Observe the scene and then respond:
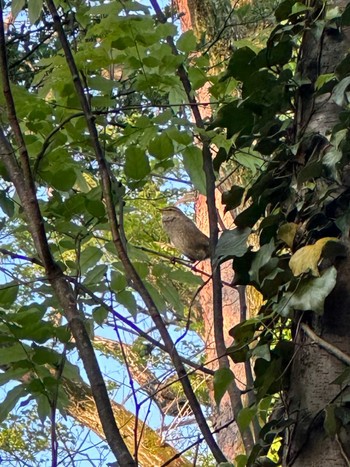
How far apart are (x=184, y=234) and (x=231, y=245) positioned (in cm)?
210

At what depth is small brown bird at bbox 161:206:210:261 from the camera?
9.73ft

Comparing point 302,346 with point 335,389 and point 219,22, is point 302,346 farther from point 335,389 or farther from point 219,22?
point 219,22

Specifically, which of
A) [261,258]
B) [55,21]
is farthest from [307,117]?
[55,21]

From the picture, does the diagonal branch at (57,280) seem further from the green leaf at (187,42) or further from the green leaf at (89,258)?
the green leaf at (187,42)

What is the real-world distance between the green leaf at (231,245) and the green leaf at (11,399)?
0.30 metres

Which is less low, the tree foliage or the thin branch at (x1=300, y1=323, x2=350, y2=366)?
the tree foliage

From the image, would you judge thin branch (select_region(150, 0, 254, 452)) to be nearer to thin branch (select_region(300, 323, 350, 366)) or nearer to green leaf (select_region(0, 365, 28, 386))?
thin branch (select_region(300, 323, 350, 366))

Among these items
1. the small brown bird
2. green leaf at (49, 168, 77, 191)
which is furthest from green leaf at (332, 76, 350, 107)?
the small brown bird

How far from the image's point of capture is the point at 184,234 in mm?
2967

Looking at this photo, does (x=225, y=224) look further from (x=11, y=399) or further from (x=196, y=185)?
(x=11, y=399)

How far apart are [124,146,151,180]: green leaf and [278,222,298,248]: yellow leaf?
0.23 metres

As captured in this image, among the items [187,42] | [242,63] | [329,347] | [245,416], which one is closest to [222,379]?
[245,416]

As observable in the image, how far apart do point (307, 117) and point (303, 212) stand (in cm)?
13

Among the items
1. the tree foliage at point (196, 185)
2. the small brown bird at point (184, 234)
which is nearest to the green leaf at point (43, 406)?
the tree foliage at point (196, 185)
